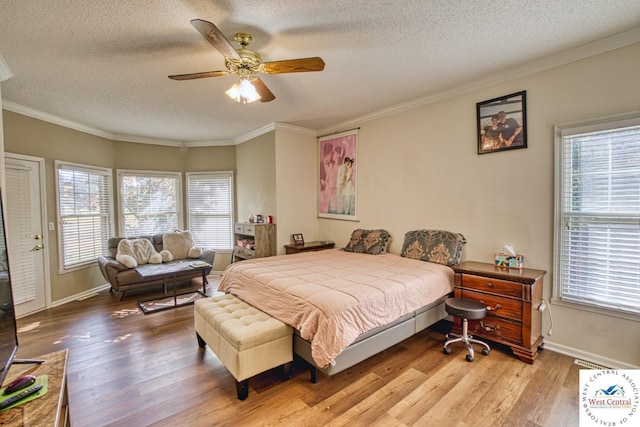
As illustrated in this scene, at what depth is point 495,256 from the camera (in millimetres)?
3025

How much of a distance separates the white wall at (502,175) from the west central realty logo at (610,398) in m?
0.47

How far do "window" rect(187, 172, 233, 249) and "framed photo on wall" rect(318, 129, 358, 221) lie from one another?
2175 mm

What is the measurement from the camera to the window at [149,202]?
17.8ft

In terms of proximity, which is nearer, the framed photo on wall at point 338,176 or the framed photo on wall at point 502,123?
the framed photo on wall at point 502,123

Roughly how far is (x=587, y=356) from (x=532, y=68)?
274 centimetres

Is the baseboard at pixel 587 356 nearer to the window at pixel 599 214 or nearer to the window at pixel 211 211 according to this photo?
the window at pixel 599 214

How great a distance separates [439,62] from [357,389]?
118 inches

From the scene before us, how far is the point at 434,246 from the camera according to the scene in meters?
3.36

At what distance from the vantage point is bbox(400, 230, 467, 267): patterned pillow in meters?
3.19

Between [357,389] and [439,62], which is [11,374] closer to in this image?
[357,389]

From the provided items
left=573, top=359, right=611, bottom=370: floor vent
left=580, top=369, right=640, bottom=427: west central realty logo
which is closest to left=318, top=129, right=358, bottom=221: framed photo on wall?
left=573, top=359, right=611, bottom=370: floor vent

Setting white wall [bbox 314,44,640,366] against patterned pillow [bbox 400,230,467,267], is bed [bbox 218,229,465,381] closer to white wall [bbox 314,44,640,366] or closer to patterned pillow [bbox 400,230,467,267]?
patterned pillow [bbox 400,230,467,267]

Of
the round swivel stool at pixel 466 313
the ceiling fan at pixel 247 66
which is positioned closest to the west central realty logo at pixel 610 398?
the round swivel stool at pixel 466 313

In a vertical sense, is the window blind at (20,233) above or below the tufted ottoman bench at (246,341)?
above
